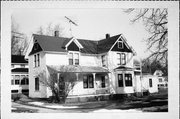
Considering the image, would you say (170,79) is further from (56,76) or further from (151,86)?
(56,76)

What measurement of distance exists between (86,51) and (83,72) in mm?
650

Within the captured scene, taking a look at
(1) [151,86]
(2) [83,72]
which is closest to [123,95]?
(1) [151,86]

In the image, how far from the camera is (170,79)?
7.39 m

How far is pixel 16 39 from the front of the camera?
7.52 metres

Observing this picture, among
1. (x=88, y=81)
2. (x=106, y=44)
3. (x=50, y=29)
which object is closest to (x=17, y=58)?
(x=50, y=29)

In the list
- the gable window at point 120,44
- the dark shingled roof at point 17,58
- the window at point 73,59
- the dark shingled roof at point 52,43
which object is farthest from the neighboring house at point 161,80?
the dark shingled roof at point 17,58

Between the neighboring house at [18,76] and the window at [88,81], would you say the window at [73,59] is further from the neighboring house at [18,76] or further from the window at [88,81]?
the neighboring house at [18,76]

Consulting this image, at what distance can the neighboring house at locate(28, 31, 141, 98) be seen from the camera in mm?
7688

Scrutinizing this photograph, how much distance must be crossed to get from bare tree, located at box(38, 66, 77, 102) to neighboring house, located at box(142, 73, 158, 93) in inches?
79.9

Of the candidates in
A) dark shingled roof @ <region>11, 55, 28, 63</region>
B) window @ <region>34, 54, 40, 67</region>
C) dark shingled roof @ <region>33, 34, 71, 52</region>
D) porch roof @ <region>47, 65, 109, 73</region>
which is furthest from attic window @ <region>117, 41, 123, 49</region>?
dark shingled roof @ <region>11, 55, 28, 63</region>

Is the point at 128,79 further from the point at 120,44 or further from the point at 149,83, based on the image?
the point at 120,44

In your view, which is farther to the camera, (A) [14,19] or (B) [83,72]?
(B) [83,72]

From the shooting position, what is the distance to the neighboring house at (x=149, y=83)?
767 cm

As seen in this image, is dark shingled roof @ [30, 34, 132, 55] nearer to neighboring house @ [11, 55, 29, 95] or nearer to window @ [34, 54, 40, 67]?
window @ [34, 54, 40, 67]
